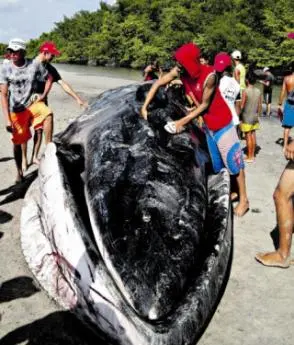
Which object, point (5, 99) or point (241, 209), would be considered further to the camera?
point (5, 99)

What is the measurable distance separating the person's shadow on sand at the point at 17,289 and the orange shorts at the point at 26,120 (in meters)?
2.72

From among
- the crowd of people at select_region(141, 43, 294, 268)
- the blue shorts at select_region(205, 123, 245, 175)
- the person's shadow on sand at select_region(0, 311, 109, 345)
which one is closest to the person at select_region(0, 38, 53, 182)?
the crowd of people at select_region(141, 43, 294, 268)

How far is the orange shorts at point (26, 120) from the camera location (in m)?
6.25

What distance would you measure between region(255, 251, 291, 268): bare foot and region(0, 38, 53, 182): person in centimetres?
360

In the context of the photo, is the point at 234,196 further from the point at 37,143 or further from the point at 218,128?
the point at 37,143

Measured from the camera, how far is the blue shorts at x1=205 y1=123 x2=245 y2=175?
5055 mm

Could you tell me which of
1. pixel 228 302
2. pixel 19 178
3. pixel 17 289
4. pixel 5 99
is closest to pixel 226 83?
pixel 5 99

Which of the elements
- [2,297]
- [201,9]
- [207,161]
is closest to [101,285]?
[2,297]

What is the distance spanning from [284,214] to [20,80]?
394cm

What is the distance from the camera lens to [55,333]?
3281mm

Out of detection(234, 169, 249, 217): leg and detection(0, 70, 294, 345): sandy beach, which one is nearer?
detection(0, 70, 294, 345): sandy beach

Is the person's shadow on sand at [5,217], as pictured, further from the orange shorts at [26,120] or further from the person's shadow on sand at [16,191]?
the orange shorts at [26,120]

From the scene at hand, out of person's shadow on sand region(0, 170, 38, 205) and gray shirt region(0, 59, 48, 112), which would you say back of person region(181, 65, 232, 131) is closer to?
gray shirt region(0, 59, 48, 112)

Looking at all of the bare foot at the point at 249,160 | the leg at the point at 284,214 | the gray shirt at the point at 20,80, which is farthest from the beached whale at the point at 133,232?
the bare foot at the point at 249,160
